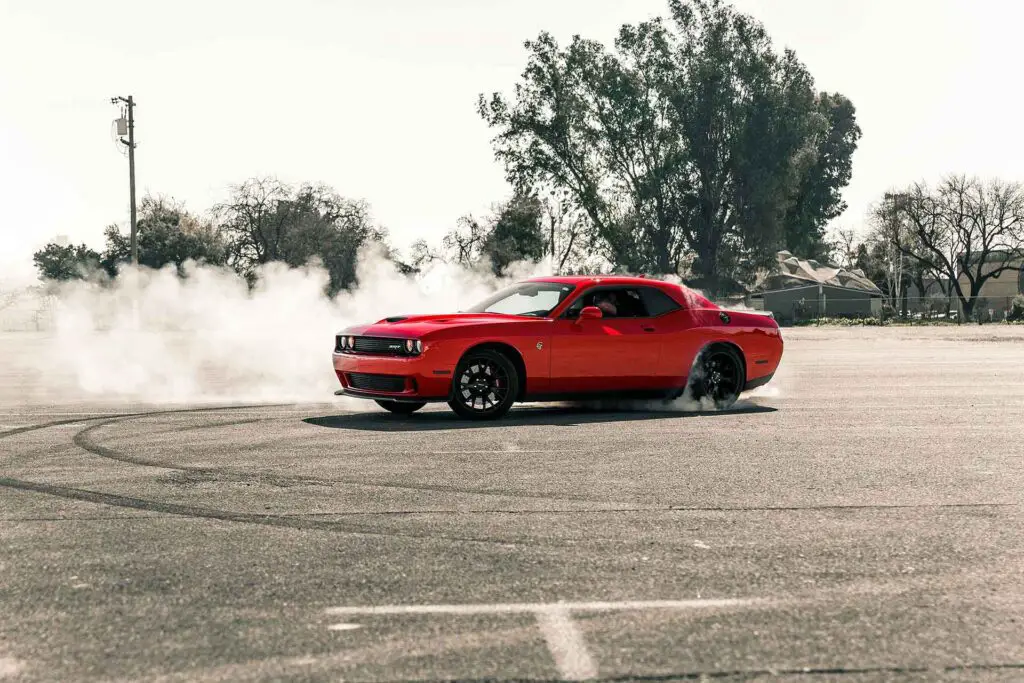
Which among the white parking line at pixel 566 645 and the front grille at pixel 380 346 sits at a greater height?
the front grille at pixel 380 346

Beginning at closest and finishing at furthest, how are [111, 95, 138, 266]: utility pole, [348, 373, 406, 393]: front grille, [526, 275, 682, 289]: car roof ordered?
[348, 373, 406, 393]: front grille → [526, 275, 682, 289]: car roof → [111, 95, 138, 266]: utility pole

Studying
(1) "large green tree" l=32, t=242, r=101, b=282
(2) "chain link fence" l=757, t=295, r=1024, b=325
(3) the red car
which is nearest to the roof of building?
(2) "chain link fence" l=757, t=295, r=1024, b=325

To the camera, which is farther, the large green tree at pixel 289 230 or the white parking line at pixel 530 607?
the large green tree at pixel 289 230

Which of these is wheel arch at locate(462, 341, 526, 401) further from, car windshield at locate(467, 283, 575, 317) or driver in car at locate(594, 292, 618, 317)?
driver in car at locate(594, 292, 618, 317)

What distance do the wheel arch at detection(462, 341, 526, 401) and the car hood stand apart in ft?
0.68

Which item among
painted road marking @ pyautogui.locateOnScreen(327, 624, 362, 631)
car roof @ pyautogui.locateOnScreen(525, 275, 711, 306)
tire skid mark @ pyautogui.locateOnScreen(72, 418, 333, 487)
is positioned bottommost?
painted road marking @ pyautogui.locateOnScreen(327, 624, 362, 631)

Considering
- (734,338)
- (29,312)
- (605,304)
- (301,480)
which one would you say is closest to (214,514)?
(301,480)

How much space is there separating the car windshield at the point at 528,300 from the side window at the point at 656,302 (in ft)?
3.00

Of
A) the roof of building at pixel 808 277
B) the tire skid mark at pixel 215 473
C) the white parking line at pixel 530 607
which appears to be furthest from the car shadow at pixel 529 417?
the roof of building at pixel 808 277

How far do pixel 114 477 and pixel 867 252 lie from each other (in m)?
109

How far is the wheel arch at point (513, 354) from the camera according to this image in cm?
1204

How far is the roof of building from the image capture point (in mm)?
90375

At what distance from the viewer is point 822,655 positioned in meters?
4.13

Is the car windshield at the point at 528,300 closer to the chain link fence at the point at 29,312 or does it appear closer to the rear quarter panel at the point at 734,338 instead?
the rear quarter panel at the point at 734,338
